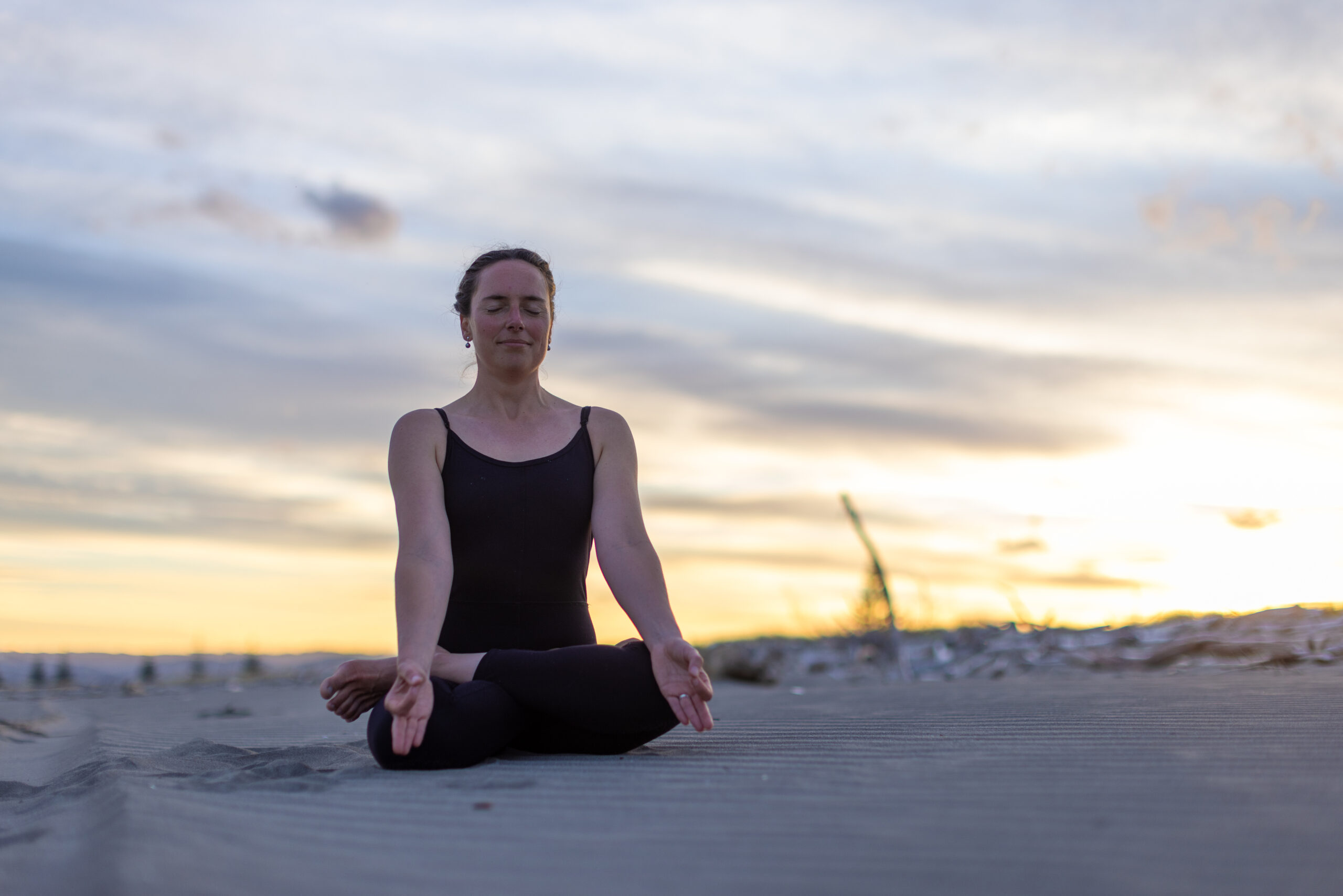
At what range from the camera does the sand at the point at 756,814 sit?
6.82 feet

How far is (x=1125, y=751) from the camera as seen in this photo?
328 centimetres

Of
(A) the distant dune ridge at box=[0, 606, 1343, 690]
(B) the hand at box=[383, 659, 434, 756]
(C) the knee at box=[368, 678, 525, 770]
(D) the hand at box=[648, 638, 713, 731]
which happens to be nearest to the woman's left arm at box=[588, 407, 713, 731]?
(D) the hand at box=[648, 638, 713, 731]

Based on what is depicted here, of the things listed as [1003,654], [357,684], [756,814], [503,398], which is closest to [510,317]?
[503,398]

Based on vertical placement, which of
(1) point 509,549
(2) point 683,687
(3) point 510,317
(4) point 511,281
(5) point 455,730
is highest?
(4) point 511,281

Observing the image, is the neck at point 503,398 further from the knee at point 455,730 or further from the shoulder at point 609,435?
the knee at point 455,730

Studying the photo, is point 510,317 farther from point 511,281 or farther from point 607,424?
point 607,424

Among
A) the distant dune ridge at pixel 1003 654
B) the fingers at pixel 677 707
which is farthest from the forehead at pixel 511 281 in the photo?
the distant dune ridge at pixel 1003 654

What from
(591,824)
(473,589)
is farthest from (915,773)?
(473,589)

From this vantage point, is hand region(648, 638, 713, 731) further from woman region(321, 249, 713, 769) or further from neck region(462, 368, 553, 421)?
neck region(462, 368, 553, 421)

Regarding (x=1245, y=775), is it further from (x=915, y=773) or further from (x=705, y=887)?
(x=705, y=887)

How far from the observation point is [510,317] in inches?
174

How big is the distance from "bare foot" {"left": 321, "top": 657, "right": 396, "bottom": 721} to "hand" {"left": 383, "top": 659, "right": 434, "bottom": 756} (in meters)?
0.58

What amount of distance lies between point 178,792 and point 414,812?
2.58 ft

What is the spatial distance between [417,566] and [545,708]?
0.62 meters
